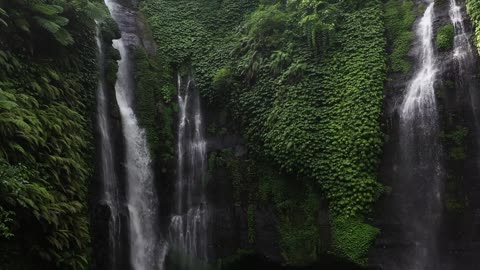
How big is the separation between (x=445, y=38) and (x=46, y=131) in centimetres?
1156

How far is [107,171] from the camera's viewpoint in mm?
12422

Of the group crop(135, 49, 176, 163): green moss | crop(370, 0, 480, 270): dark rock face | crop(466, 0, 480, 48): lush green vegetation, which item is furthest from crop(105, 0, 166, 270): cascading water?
crop(466, 0, 480, 48): lush green vegetation

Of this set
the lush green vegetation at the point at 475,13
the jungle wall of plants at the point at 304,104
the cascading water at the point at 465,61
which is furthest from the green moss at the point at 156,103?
the lush green vegetation at the point at 475,13

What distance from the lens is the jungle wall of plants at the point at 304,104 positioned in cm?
1208

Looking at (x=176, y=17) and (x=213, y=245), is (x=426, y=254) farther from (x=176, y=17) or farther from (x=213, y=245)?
(x=176, y=17)

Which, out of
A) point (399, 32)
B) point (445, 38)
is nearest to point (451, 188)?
point (445, 38)

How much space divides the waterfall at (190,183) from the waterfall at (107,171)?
7.25ft

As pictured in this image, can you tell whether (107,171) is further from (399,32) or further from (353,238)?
(399,32)

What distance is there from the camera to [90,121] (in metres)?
12.1

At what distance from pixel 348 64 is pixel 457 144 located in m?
4.29

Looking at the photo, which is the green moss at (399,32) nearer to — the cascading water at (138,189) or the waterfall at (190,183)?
the waterfall at (190,183)

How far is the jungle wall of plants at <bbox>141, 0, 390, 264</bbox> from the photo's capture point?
12.1 m

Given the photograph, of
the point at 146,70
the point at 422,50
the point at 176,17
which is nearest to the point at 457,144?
the point at 422,50

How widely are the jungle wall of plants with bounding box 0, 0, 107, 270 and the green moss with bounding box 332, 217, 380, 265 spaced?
668 centimetres
